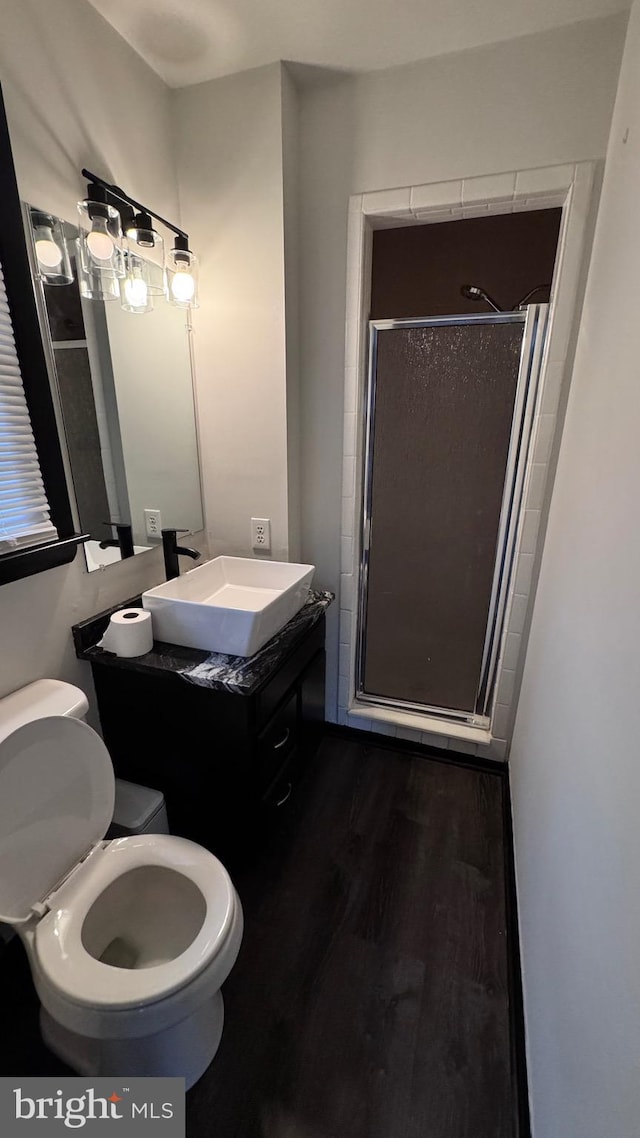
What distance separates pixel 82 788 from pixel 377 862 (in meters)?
1.03

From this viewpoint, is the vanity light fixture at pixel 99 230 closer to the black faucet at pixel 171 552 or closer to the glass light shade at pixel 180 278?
the glass light shade at pixel 180 278

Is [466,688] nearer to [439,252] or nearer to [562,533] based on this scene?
[562,533]

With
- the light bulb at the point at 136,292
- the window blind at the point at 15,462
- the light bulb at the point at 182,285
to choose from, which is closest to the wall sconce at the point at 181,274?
the light bulb at the point at 182,285

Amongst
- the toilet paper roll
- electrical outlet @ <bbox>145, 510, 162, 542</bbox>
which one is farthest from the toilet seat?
electrical outlet @ <bbox>145, 510, 162, 542</bbox>

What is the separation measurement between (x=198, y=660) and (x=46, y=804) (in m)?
0.49

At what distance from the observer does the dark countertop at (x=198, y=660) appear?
1263 mm

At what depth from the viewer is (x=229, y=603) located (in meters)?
1.70

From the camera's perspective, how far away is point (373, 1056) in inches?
43.4

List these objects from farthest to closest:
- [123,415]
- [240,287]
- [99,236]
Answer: [240,287] → [123,415] → [99,236]

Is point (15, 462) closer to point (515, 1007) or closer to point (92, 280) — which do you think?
point (92, 280)

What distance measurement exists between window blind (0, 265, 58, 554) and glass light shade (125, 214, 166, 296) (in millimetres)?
519

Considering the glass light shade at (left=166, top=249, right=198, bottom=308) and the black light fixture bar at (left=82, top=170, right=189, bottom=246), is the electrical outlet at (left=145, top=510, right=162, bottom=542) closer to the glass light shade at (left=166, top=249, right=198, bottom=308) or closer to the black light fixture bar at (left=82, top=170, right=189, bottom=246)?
the glass light shade at (left=166, top=249, right=198, bottom=308)

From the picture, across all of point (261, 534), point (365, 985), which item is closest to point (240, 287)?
point (261, 534)

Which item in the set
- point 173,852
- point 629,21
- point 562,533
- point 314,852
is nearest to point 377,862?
point 314,852
